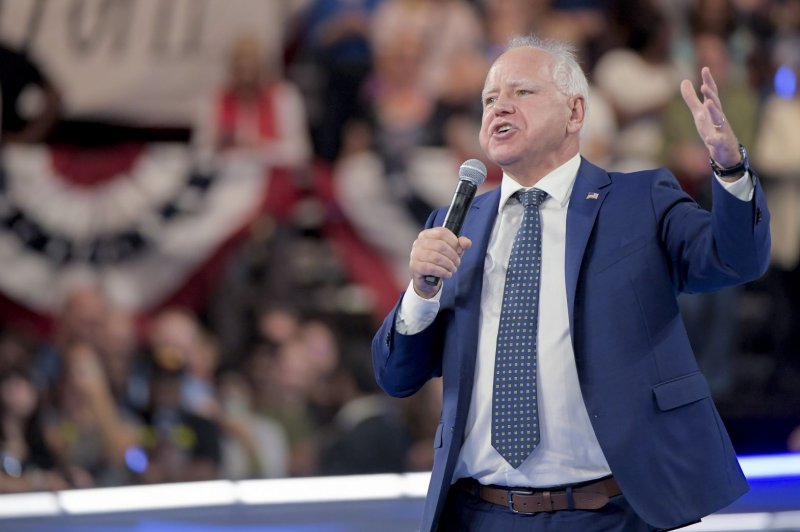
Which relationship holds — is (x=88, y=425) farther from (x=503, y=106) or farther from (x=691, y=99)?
(x=691, y=99)

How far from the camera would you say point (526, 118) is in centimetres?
221

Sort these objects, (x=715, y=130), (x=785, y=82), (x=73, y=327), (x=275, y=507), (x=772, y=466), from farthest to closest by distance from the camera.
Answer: (x=785, y=82) < (x=73, y=327) < (x=772, y=466) < (x=275, y=507) < (x=715, y=130)

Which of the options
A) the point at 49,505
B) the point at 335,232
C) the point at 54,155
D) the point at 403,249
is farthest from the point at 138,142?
the point at 49,505

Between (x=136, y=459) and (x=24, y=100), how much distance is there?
1913 millimetres

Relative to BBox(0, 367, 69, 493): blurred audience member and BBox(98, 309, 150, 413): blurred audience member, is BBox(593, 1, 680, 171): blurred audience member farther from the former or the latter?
BBox(0, 367, 69, 493): blurred audience member

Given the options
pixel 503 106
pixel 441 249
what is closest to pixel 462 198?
pixel 441 249

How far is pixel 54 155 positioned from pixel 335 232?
4.73ft

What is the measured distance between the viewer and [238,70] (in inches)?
224

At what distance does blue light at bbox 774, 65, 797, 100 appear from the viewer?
18.4 feet

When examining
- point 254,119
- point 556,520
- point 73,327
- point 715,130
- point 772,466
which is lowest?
point 772,466

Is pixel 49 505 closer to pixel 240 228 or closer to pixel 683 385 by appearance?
pixel 683 385

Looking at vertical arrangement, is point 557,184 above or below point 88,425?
above

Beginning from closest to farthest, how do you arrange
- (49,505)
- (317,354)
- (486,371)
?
(486,371) → (49,505) → (317,354)

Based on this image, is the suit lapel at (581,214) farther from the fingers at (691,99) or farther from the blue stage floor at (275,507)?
the blue stage floor at (275,507)
